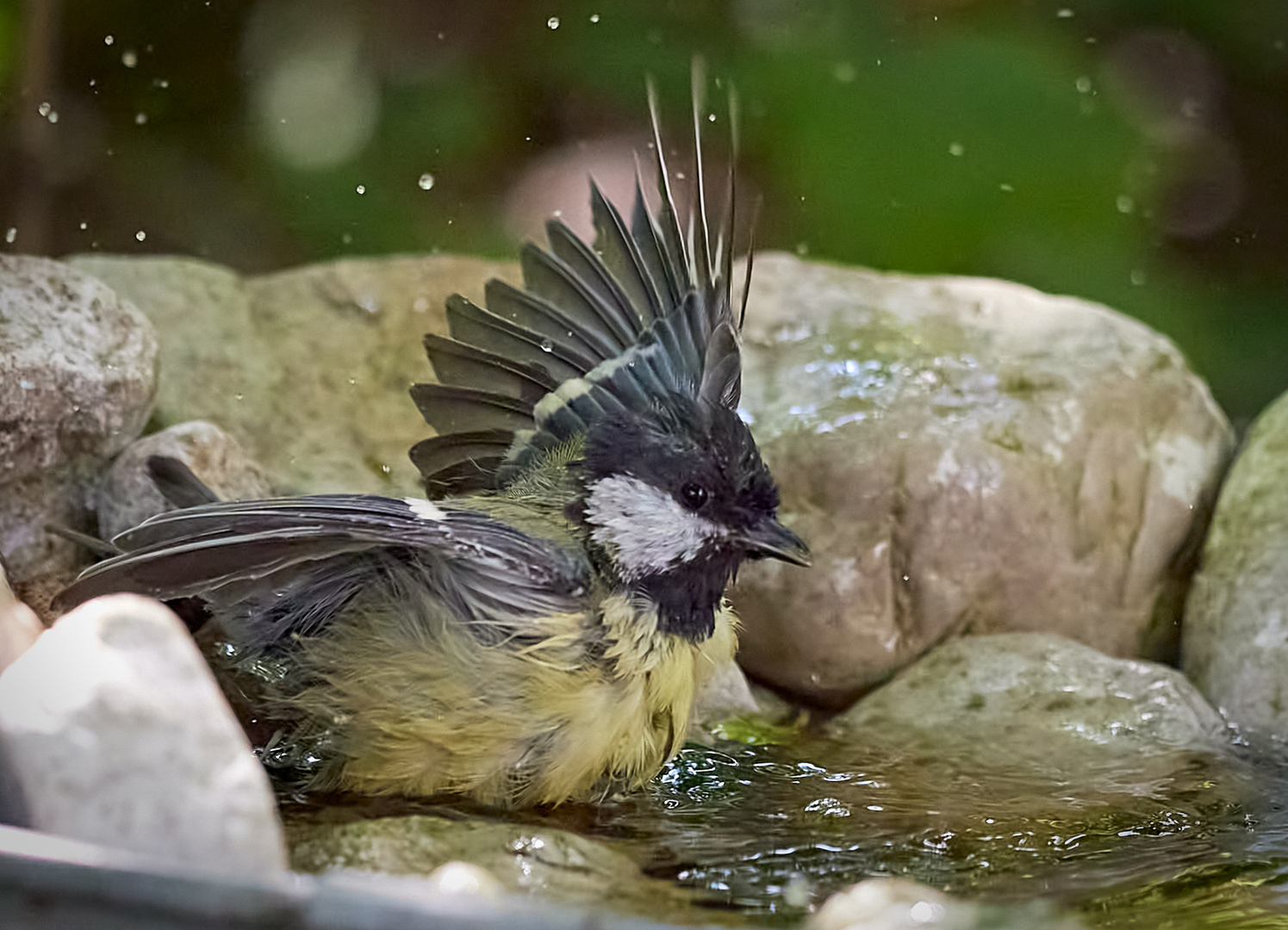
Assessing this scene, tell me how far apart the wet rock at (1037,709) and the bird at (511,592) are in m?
0.54

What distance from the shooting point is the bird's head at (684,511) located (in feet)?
7.07

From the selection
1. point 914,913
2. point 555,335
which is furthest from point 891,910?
point 555,335

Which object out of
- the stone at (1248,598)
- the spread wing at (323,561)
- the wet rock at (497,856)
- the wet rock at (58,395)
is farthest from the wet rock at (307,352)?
the stone at (1248,598)

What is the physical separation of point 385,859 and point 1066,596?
1.82 metres

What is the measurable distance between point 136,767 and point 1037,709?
190 centimetres

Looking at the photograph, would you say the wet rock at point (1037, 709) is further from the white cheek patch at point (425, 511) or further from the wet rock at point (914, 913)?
the white cheek patch at point (425, 511)

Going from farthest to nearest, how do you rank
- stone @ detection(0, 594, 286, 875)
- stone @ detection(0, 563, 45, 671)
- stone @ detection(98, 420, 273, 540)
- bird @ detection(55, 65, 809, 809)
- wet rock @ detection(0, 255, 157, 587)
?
1. stone @ detection(98, 420, 273, 540)
2. wet rock @ detection(0, 255, 157, 587)
3. bird @ detection(55, 65, 809, 809)
4. stone @ detection(0, 563, 45, 671)
5. stone @ detection(0, 594, 286, 875)

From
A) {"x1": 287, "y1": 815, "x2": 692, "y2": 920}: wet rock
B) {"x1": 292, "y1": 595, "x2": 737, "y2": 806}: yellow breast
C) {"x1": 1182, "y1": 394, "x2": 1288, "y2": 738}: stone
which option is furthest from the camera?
→ {"x1": 1182, "y1": 394, "x2": 1288, "y2": 738}: stone

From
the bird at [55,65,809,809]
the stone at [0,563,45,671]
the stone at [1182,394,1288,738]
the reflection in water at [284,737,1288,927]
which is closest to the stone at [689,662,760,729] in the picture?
the reflection in water at [284,737,1288,927]

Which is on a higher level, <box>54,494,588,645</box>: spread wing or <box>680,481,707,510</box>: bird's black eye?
<box>680,481,707,510</box>: bird's black eye

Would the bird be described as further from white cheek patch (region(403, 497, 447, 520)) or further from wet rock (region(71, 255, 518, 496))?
wet rock (region(71, 255, 518, 496))

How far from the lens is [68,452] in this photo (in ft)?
8.29

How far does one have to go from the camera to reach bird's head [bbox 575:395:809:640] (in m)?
2.16

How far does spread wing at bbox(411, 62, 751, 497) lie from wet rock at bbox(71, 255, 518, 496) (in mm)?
388
